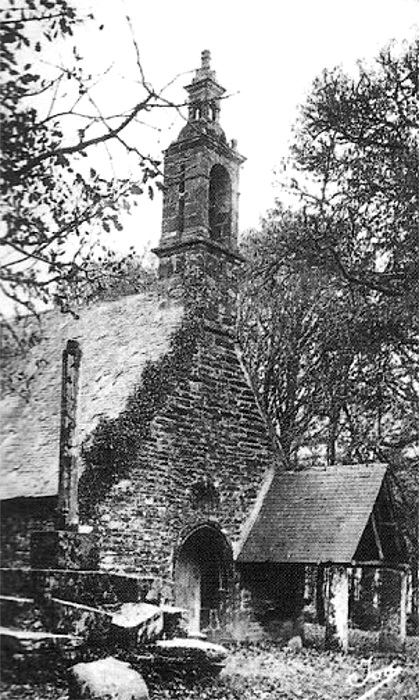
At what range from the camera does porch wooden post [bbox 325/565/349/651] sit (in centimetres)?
1267

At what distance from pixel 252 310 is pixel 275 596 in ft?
28.1

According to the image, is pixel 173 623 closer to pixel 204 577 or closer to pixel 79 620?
pixel 79 620

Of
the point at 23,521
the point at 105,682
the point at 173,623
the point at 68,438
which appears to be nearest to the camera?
the point at 105,682

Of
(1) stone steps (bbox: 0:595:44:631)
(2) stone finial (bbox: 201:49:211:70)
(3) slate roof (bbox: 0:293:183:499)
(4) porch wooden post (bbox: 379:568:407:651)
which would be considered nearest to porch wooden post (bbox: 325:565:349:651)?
(4) porch wooden post (bbox: 379:568:407:651)

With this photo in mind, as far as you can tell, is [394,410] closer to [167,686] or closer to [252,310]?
[252,310]

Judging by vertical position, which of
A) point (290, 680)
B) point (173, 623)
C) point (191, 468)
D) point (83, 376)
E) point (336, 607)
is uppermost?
point (83, 376)

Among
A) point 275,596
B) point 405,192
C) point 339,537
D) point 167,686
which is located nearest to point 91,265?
point 167,686

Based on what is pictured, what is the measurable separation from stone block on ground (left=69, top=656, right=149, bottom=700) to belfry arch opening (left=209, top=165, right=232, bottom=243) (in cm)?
864

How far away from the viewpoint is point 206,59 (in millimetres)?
8055

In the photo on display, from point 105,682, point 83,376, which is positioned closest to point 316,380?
point 83,376

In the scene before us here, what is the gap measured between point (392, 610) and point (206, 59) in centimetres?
925

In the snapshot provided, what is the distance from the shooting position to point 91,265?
7219 mm

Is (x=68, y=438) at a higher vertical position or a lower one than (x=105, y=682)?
higher

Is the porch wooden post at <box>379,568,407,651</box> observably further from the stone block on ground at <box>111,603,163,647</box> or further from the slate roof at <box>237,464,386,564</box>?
the stone block on ground at <box>111,603,163,647</box>
